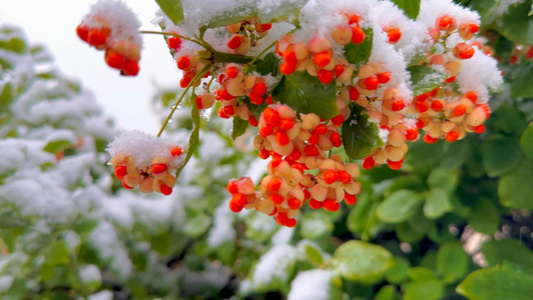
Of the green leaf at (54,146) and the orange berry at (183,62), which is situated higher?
the orange berry at (183,62)

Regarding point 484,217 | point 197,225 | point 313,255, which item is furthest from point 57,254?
point 484,217

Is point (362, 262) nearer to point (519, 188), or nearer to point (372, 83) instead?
point (519, 188)

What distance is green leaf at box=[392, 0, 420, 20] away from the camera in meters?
0.29

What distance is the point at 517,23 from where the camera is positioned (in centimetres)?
43

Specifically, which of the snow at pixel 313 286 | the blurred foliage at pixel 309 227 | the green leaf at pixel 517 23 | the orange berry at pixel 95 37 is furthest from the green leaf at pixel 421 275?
the orange berry at pixel 95 37

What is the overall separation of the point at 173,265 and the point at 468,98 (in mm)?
841

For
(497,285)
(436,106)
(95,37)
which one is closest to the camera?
(95,37)

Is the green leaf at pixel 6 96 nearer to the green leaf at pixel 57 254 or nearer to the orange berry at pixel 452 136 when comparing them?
the green leaf at pixel 57 254

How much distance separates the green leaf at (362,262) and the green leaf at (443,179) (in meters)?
0.12

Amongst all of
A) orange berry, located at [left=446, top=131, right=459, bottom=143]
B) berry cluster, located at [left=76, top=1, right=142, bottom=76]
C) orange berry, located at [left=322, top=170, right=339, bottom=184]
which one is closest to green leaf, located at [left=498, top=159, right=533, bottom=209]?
orange berry, located at [left=446, top=131, right=459, bottom=143]

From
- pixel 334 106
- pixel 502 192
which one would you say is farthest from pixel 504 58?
pixel 334 106

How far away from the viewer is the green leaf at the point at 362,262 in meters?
0.56

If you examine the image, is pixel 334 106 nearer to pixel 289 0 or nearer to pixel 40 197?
pixel 289 0

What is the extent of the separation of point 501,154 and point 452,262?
0.17 m
